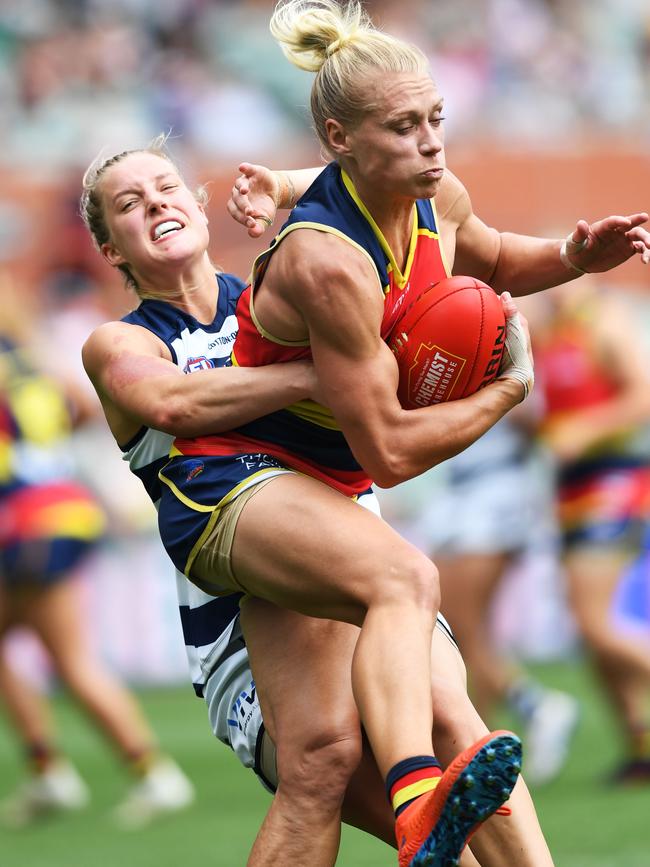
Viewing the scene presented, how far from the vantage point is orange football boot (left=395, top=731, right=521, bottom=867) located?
3.36 meters

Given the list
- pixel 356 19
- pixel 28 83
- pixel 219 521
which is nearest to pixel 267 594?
pixel 219 521

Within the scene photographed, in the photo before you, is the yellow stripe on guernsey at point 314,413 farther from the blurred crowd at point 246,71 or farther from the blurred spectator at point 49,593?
the blurred crowd at point 246,71

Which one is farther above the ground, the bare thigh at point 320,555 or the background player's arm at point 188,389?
the background player's arm at point 188,389

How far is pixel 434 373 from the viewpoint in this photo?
12.9 feet

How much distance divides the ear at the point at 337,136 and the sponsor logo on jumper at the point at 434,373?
1.72ft

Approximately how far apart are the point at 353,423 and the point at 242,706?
975mm

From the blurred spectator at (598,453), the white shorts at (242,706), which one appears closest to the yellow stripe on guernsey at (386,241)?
the white shorts at (242,706)

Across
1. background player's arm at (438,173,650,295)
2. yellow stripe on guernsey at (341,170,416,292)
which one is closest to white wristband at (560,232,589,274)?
background player's arm at (438,173,650,295)

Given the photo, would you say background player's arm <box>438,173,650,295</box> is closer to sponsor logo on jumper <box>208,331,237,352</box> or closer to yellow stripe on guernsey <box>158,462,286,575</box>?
sponsor logo on jumper <box>208,331,237,352</box>

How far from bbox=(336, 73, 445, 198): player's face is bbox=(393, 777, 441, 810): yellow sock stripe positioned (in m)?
1.40

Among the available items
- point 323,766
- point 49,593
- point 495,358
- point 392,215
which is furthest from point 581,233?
point 49,593

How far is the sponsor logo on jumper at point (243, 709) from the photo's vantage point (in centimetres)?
432

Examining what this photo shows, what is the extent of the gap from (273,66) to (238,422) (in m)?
11.0

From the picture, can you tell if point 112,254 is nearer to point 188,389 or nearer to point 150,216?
point 150,216
